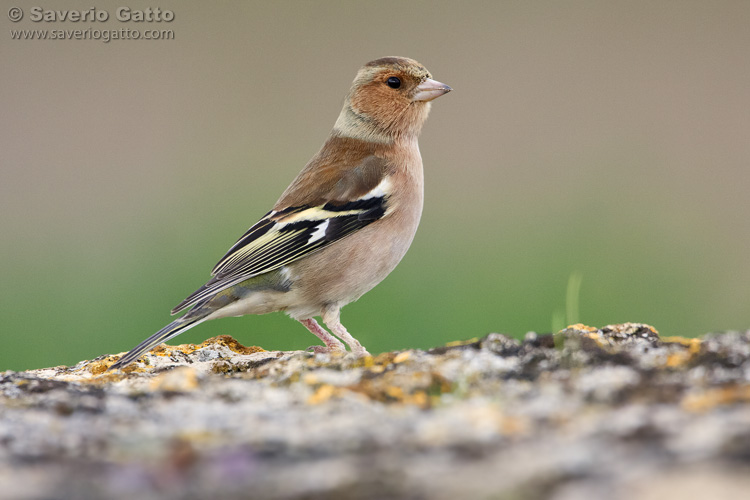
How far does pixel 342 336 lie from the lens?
13.6 feet

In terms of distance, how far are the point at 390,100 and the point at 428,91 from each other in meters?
0.25

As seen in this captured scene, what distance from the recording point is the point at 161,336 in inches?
146

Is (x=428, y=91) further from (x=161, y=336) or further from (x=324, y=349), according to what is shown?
(x=161, y=336)

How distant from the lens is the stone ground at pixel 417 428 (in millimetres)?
1426

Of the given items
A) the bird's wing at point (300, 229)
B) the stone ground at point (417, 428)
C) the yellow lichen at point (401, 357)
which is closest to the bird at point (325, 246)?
the bird's wing at point (300, 229)

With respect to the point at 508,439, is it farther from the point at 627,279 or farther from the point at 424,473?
the point at 627,279

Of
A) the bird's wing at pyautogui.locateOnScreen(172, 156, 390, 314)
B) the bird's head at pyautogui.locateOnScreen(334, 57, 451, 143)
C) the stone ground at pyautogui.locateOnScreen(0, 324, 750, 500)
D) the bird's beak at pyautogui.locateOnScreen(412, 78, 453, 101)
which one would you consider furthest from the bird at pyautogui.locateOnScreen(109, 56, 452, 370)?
the stone ground at pyautogui.locateOnScreen(0, 324, 750, 500)

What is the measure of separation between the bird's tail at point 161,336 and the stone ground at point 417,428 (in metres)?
0.72

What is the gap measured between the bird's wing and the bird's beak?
762mm

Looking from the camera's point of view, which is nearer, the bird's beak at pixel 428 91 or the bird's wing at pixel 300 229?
the bird's wing at pixel 300 229

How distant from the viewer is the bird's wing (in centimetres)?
431

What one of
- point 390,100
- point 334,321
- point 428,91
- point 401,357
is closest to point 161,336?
point 334,321

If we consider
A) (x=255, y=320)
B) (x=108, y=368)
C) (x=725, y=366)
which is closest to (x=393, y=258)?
(x=108, y=368)

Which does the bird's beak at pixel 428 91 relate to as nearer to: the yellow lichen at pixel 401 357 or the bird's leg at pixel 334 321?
the bird's leg at pixel 334 321
